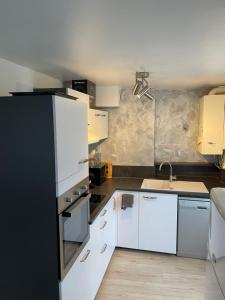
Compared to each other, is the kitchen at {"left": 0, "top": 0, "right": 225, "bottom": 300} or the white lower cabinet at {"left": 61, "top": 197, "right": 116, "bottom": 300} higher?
the kitchen at {"left": 0, "top": 0, "right": 225, "bottom": 300}

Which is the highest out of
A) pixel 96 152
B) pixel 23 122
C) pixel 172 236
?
pixel 23 122

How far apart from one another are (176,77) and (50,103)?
1.70 meters

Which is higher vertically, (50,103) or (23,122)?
(50,103)

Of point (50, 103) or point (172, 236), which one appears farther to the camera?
point (172, 236)

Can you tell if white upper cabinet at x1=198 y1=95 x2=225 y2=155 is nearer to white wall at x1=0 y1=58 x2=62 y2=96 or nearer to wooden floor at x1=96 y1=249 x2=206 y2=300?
wooden floor at x1=96 y1=249 x2=206 y2=300

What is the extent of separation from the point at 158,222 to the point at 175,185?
527 millimetres

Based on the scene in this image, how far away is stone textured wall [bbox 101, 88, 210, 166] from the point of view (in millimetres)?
3570

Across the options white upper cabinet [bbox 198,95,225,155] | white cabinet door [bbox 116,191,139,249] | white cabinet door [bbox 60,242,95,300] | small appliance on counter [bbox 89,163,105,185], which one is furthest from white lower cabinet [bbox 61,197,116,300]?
white upper cabinet [bbox 198,95,225,155]

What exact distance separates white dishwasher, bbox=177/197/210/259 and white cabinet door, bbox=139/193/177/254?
0.08 m

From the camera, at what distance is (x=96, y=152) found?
3.63 m

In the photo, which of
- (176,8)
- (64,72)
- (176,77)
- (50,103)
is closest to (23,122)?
(50,103)

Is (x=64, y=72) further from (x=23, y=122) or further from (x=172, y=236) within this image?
(x=172, y=236)

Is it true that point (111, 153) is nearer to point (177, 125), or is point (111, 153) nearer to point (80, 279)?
point (177, 125)

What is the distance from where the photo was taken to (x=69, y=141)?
157 centimetres
